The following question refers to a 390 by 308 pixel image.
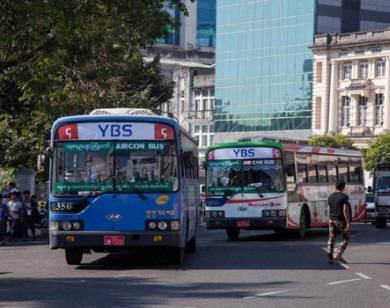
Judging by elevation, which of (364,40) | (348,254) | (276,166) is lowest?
(348,254)

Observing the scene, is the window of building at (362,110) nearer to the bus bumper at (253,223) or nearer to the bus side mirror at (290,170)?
the bus side mirror at (290,170)

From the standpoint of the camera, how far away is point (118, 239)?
2067 cm

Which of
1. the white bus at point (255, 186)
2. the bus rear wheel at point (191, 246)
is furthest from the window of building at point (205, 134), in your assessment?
the bus rear wheel at point (191, 246)

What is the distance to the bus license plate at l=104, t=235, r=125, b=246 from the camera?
2064 centimetres

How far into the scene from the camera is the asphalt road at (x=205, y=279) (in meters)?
15.4

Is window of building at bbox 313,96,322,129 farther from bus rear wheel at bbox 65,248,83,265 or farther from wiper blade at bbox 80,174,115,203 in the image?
wiper blade at bbox 80,174,115,203

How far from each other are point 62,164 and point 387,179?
2552 cm

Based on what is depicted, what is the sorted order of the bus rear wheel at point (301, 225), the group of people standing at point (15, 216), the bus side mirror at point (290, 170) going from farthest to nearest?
1. the bus rear wheel at point (301, 225)
2. the group of people standing at point (15, 216)
3. the bus side mirror at point (290, 170)

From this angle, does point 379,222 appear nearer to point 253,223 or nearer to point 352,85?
point 253,223

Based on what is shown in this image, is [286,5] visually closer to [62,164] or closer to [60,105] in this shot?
[60,105]

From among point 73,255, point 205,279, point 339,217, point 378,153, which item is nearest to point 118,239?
point 73,255

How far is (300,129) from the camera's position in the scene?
103688mm

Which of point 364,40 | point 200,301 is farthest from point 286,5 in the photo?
point 200,301

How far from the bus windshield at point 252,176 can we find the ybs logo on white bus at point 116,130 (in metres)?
10.6
